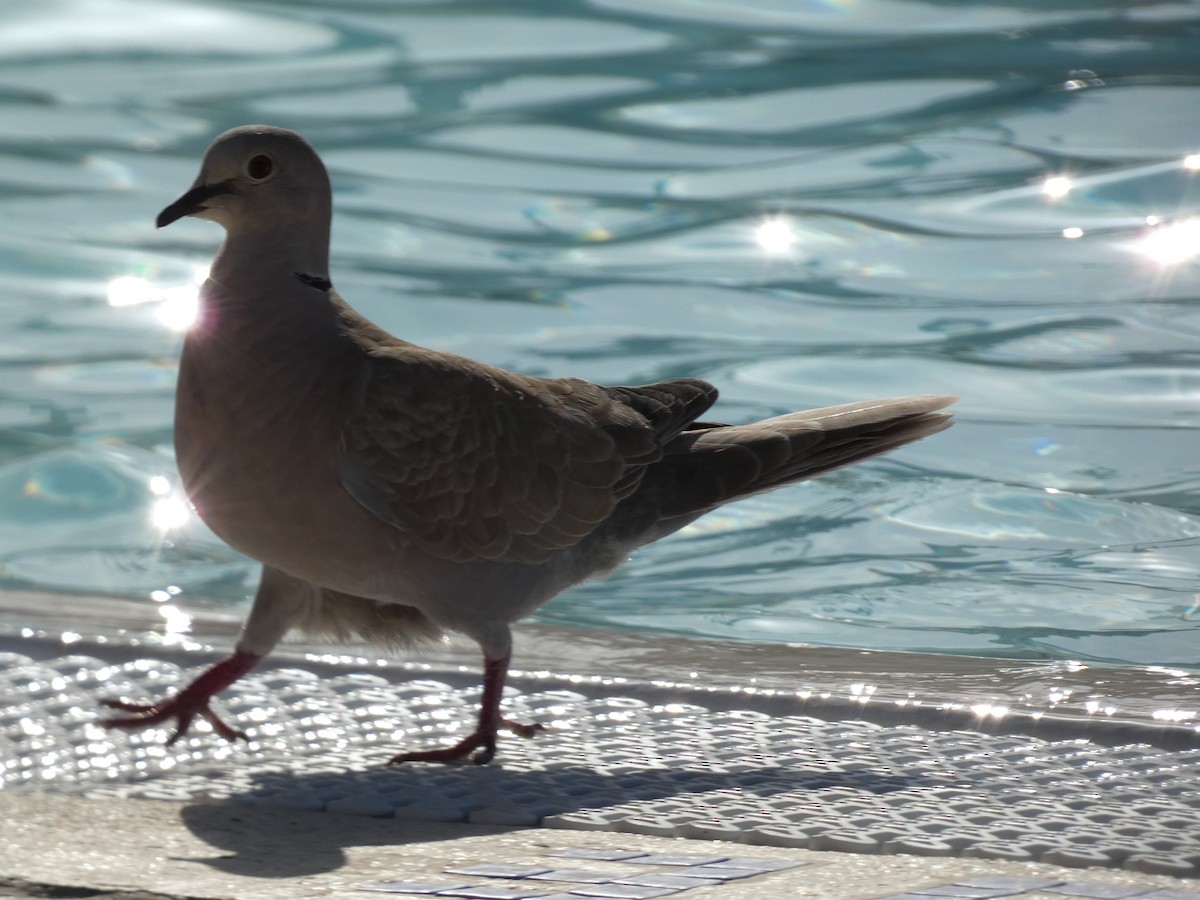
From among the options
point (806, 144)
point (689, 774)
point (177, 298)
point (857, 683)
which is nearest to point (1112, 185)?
point (806, 144)

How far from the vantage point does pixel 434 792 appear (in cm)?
252

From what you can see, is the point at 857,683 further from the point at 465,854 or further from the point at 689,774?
the point at 465,854

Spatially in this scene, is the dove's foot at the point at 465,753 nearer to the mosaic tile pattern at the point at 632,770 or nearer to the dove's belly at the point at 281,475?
the mosaic tile pattern at the point at 632,770

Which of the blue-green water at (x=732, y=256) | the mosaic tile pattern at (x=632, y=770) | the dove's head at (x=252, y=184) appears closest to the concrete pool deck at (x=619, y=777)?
the mosaic tile pattern at (x=632, y=770)

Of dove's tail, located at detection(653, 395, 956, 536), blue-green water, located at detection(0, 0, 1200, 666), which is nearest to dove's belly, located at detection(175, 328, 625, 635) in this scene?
dove's tail, located at detection(653, 395, 956, 536)

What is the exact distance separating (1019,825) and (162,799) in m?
1.25

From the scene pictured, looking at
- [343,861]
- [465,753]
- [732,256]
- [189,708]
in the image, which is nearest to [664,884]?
[343,861]

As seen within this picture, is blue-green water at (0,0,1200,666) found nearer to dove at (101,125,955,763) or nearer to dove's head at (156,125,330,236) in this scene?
dove at (101,125,955,763)

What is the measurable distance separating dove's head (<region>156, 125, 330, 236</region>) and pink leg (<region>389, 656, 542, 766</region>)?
0.85 m

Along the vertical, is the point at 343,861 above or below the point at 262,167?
below

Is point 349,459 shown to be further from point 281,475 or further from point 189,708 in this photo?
point 189,708

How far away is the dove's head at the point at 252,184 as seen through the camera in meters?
2.84

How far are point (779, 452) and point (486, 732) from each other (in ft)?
2.96

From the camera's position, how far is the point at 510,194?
31.2ft
